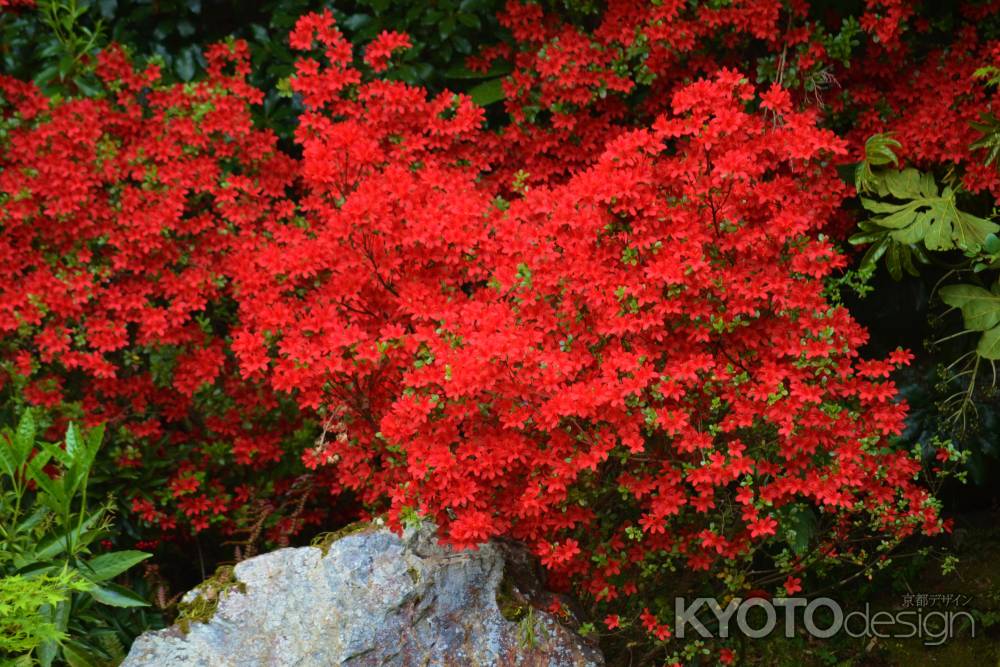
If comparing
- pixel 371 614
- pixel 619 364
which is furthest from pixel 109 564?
pixel 619 364

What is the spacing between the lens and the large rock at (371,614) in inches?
126

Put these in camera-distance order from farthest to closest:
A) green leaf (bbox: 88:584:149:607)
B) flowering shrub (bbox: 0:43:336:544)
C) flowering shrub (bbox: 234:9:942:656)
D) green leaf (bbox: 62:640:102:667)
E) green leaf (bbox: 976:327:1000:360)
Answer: flowering shrub (bbox: 0:43:336:544)
green leaf (bbox: 976:327:1000:360)
green leaf (bbox: 88:584:149:607)
green leaf (bbox: 62:640:102:667)
flowering shrub (bbox: 234:9:942:656)

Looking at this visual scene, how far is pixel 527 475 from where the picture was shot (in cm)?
323

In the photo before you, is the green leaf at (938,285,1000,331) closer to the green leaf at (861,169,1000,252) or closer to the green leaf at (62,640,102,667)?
the green leaf at (861,169,1000,252)

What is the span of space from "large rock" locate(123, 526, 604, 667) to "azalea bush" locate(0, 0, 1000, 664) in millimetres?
196

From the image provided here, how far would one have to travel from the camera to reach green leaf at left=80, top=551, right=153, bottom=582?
140 inches

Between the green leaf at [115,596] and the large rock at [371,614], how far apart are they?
0.30 metres

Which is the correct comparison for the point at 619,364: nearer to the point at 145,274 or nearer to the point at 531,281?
the point at 531,281

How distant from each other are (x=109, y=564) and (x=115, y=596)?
0.43ft

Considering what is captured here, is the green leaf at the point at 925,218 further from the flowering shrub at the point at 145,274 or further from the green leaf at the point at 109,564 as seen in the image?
the green leaf at the point at 109,564

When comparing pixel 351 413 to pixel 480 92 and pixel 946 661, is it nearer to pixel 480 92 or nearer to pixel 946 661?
pixel 480 92

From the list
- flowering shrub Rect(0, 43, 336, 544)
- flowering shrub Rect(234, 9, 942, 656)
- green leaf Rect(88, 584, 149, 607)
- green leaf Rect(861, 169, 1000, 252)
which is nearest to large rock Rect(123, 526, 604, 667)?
flowering shrub Rect(234, 9, 942, 656)

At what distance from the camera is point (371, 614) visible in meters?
3.25

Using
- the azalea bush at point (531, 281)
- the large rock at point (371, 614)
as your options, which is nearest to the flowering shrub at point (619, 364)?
the azalea bush at point (531, 281)
